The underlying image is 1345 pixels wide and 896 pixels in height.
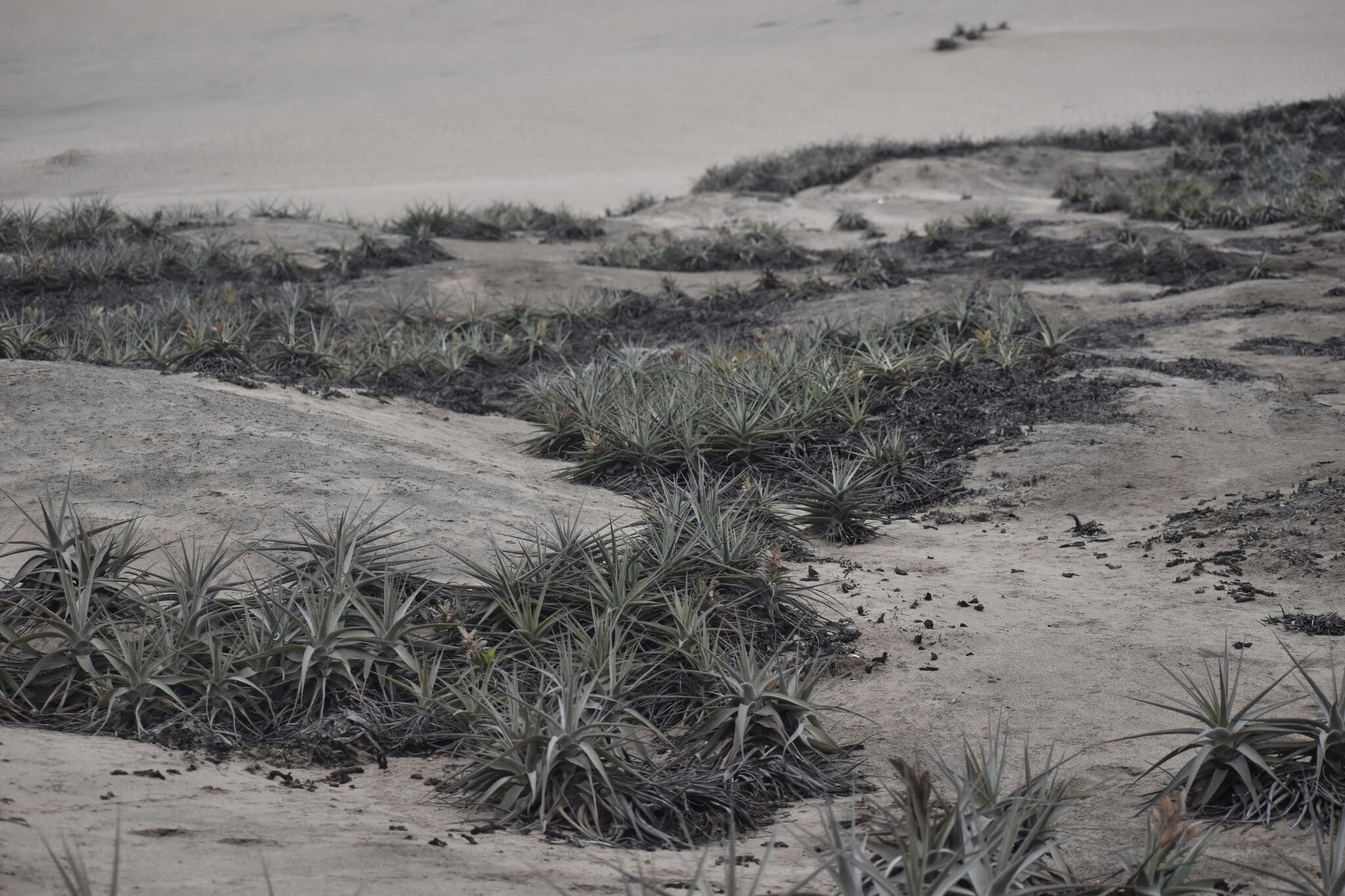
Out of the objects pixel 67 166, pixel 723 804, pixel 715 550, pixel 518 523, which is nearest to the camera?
pixel 723 804

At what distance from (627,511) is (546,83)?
28123 mm

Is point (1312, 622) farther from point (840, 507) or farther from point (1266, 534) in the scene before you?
point (840, 507)

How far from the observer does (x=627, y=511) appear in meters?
5.24

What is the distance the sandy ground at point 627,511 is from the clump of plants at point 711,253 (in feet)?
15.6

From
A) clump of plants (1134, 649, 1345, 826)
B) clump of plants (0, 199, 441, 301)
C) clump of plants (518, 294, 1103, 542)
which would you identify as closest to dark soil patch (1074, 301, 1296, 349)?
clump of plants (518, 294, 1103, 542)

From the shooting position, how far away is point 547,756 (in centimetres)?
274

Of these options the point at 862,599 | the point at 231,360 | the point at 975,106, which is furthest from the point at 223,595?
the point at 975,106

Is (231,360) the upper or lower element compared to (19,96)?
lower

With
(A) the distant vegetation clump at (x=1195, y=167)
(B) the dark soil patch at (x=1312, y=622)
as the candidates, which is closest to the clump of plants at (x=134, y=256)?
(A) the distant vegetation clump at (x=1195, y=167)

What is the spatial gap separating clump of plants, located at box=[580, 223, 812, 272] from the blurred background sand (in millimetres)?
5964

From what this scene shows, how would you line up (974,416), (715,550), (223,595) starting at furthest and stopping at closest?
1. (974,416)
2. (715,550)
3. (223,595)

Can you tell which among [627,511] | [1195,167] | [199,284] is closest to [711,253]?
[199,284]

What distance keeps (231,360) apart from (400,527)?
11.7 ft

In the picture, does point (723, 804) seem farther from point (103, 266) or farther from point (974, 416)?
point (103, 266)
